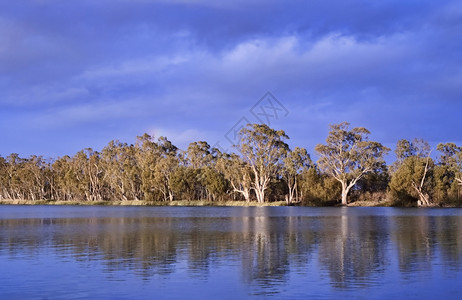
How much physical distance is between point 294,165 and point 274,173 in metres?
3.52

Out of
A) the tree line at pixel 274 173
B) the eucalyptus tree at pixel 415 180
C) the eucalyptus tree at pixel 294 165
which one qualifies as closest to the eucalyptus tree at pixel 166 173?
the tree line at pixel 274 173

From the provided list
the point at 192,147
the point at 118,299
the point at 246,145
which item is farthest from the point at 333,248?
the point at 192,147

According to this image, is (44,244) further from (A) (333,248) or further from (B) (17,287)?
(A) (333,248)

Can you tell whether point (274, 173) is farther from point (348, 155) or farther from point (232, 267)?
point (232, 267)

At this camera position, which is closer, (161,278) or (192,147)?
(161,278)

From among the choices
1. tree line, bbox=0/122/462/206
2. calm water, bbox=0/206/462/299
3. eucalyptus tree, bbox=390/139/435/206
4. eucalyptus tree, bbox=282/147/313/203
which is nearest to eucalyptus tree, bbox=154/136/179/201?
tree line, bbox=0/122/462/206

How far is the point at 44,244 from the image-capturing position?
73.8 feet

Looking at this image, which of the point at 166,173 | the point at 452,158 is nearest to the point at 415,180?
the point at 452,158

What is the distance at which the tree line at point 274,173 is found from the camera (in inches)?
2867

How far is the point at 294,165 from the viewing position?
81.6 metres

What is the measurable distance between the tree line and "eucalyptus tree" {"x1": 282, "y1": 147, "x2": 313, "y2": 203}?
147mm

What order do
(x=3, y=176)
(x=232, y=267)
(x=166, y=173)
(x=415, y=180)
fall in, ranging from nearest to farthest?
(x=232, y=267) < (x=415, y=180) < (x=166, y=173) < (x=3, y=176)

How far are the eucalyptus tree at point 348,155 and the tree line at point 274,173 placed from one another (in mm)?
142

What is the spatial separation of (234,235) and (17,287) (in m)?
14.5
